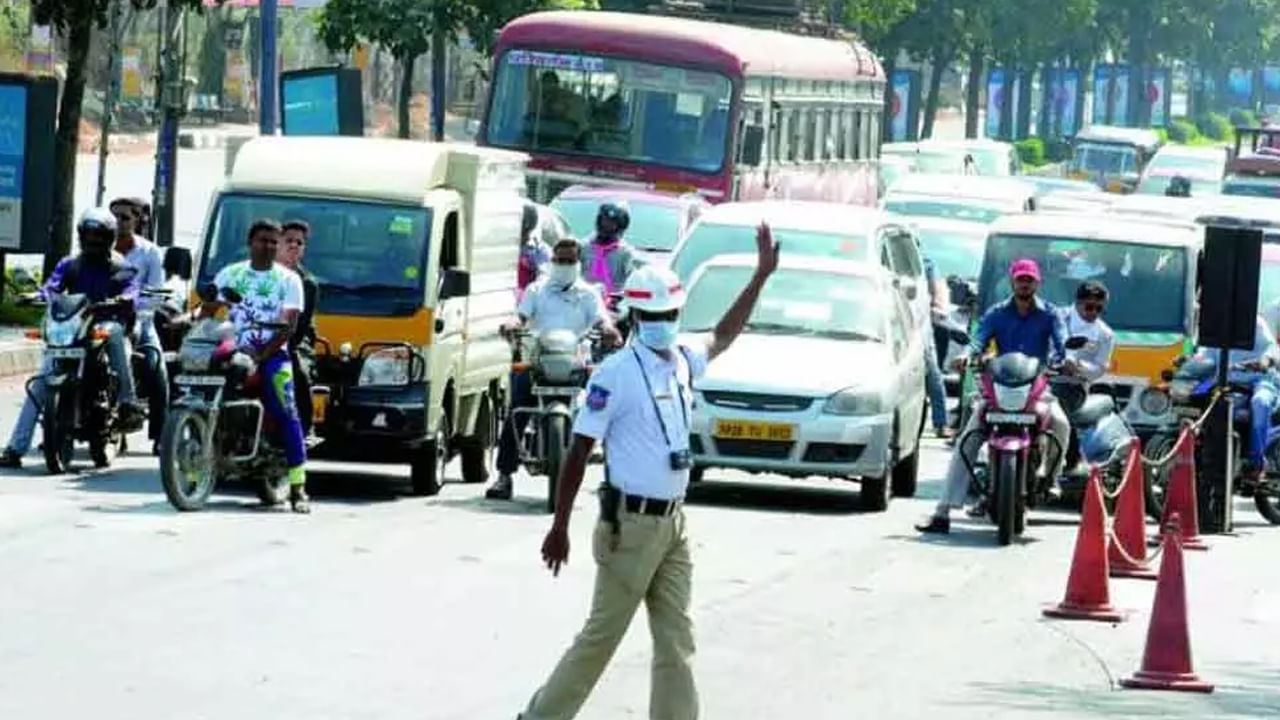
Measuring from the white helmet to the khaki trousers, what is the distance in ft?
2.19

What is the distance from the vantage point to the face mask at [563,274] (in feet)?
69.3

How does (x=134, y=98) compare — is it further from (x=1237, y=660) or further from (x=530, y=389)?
(x=1237, y=660)

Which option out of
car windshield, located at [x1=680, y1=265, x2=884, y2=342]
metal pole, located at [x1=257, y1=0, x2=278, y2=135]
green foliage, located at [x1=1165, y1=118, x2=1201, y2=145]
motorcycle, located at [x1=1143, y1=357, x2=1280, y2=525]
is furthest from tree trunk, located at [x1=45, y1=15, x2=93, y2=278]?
green foliage, located at [x1=1165, y1=118, x2=1201, y2=145]

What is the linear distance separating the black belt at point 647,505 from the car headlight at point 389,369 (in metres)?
9.20

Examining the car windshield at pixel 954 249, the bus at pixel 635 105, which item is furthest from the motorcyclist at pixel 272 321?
the car windshield at pixel 954 249

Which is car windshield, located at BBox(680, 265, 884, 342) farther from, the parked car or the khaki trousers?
the khaki trousers

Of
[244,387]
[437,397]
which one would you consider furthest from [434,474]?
[244,387]

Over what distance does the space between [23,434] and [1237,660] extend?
→ 8153 millimetres

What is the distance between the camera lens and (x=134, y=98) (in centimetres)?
7862

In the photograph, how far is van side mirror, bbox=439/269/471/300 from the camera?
20.5m

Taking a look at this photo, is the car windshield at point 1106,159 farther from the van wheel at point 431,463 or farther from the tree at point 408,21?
the van wheel at point 431,463

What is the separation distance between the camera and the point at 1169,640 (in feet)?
47.1

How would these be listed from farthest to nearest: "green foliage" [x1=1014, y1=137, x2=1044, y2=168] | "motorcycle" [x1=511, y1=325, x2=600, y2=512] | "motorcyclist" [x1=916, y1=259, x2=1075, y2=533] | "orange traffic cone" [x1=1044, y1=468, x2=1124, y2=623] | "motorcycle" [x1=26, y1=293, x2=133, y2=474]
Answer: "green foliage" [x1=1014, y1=137, x2=1044, y2=168], "motorcyclist" [x1=916, y1=259, x2=1075, y2=533], "motorcycle" [x1=26, y1=293, x2=133, y2=474], "motorcycle" [x1=511, y1=325, x2=600, y2=512], "orange traffic cone" [x1=1044, y1=468, x2=1124, y2=623]

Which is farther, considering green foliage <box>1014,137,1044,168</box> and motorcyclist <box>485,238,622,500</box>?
green foliage <box>1014,137,1044,168</box>
